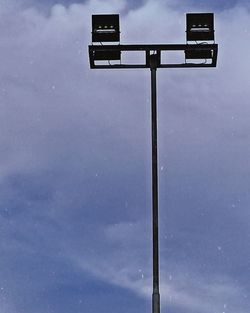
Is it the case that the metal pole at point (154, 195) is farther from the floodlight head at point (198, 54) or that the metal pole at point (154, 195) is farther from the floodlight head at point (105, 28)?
the floodlight head at point (105, 28)

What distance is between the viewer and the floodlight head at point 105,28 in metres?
13.9

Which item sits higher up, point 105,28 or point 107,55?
point 105,28

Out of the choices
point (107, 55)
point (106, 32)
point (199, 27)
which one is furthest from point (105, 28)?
point (199, 27)

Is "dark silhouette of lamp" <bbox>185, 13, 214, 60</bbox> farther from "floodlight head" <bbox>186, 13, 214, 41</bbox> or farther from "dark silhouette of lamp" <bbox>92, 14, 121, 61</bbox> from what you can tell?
"dark silhouette of lamp" <bbox>92, 14, 121, 61</bbox>

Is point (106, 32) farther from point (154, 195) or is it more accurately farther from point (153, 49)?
point (154, 195)

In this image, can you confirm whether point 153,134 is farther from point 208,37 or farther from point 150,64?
point 208,37

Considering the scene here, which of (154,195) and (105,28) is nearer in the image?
(154,195)

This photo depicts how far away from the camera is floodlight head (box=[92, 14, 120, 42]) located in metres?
13.9

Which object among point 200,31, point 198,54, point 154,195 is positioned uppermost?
point 200,31

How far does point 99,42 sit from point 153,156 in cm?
245

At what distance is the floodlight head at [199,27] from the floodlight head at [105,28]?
4.03 ft

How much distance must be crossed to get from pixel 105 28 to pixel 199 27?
1.61m

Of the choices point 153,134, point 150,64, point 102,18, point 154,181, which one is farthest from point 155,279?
point 102,18

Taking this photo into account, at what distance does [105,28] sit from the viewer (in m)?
14.0
